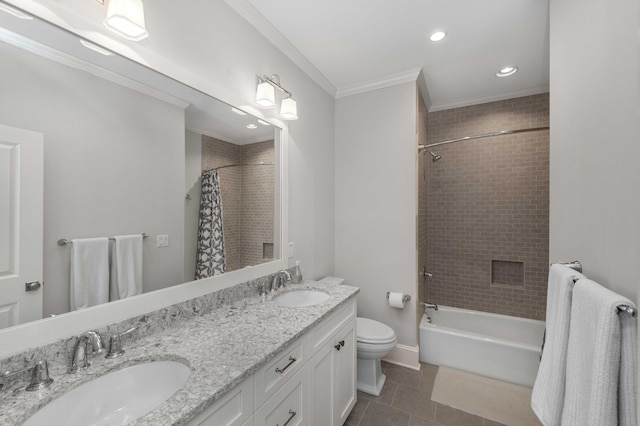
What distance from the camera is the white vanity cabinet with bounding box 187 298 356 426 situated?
0.93 m

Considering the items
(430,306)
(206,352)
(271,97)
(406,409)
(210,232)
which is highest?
(271,97)

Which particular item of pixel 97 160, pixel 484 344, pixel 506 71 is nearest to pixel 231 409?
pixel 97 160

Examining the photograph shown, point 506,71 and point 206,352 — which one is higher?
point 506,71

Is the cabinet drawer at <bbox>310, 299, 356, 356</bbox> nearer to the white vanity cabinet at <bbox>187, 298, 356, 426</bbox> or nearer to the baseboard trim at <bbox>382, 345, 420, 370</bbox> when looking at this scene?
the white vanity cabinet at <bbox>187, 298, 356, 426</bbox>

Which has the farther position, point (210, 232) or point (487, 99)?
point (487, 99)

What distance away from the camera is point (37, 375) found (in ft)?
2.65

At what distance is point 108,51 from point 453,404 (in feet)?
9.69

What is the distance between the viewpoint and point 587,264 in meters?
0.99

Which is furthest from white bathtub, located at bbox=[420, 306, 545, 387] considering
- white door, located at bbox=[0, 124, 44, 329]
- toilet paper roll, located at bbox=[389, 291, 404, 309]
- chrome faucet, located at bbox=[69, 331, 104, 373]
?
white door, located at bbox=[0, 124, 44, 329]

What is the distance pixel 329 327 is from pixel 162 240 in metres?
1.02

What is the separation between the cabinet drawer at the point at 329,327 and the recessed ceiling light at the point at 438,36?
2.04m

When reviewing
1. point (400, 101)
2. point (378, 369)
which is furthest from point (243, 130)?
point (378, 369)

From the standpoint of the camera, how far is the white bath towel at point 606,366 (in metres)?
0.62

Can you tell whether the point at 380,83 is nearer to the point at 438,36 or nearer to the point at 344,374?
the point at 438,36
